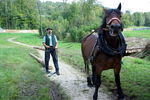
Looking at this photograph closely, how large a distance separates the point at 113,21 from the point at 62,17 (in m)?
40.2

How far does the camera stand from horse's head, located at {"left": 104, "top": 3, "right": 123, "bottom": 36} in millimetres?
4883

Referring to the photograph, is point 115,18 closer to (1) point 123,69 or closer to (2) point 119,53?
(2) point 119,53

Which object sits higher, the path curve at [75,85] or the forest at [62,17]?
the forest at [62,17]

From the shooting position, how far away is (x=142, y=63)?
1149 cm

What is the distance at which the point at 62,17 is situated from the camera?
147ft

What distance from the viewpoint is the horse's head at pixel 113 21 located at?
4.88 metres

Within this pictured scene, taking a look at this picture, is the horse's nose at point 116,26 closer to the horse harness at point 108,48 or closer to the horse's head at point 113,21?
the horse's head at point 113,21

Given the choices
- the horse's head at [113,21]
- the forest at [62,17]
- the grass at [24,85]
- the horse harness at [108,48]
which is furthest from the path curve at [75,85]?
the forest at [62,17]

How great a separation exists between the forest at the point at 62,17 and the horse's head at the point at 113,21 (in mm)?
21161

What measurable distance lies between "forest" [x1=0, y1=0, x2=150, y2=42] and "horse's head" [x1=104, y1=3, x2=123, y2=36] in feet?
69.4

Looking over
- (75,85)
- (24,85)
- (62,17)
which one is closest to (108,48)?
(75,85)

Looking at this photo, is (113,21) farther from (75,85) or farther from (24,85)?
(24,85)

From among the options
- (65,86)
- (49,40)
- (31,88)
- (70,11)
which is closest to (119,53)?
(65,86)

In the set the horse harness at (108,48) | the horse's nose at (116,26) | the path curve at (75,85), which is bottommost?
the path curve at (75,85)
